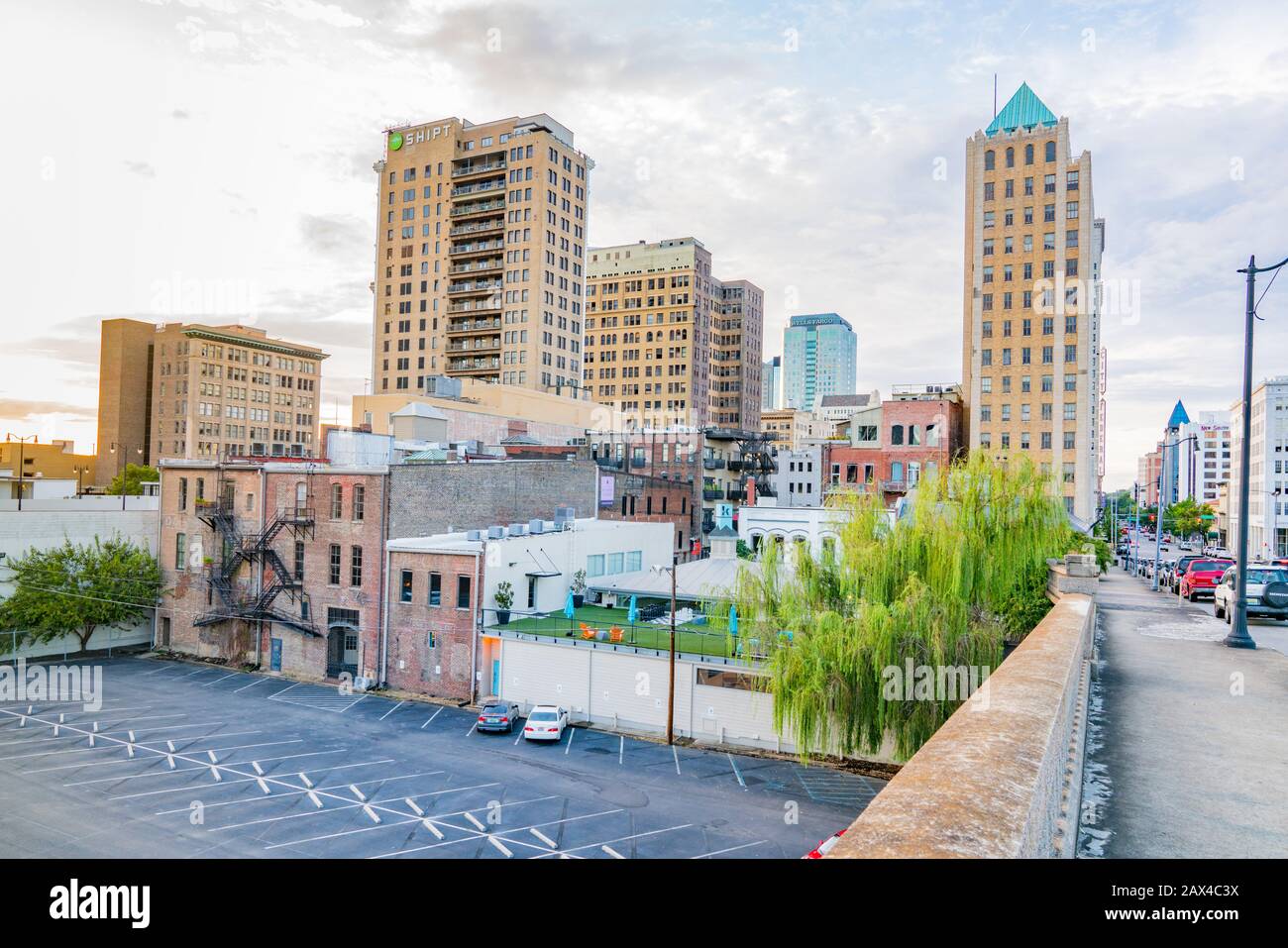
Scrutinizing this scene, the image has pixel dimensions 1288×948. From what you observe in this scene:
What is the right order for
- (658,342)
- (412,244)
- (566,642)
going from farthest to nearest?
(658,342), (412,244), (566,642)

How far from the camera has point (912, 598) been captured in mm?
22125

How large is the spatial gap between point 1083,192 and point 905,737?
250 feet

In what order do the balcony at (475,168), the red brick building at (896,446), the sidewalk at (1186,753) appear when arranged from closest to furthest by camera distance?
1. the sidewalk at (1186,753)
2. the red brick building at (896,446)
3. the balcony at (475,168)

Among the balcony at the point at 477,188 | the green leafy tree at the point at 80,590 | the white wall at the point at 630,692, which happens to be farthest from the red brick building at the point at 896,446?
the balcony at the point at 477,188

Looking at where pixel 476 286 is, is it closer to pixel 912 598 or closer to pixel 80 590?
pixel 80 590

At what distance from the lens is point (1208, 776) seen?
29.5 ft

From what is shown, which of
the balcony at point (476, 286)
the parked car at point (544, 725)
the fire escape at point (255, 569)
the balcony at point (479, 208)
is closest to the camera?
the parked car at point (544, 725)

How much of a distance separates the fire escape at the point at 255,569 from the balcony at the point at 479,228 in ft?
218

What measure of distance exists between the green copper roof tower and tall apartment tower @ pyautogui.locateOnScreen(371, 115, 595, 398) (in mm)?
54715

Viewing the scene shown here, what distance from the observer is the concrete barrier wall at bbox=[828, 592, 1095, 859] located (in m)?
4.60

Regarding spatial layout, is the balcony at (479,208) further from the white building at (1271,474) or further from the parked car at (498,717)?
the white building at (1271,474)

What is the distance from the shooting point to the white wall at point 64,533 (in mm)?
48406
